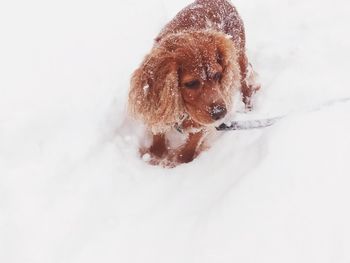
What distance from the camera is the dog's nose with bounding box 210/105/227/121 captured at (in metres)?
2.39

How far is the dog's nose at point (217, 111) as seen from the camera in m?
2.39

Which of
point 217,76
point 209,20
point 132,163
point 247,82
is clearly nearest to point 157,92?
point 217,76

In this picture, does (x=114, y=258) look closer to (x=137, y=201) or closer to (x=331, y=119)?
(x=137, y=201)

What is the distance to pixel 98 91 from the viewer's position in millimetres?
2863

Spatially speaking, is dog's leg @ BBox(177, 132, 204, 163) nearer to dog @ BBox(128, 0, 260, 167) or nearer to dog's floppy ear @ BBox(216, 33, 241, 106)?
dog @ BBox(128, 0, 260, 167)

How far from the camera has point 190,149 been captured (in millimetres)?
2887

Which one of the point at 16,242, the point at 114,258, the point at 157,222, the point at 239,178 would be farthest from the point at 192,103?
the point at 16,242

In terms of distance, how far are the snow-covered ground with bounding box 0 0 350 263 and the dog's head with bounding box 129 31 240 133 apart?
330 millimetres

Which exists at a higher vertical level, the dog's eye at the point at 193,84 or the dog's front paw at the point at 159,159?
the dog's eye at the point at 193,84

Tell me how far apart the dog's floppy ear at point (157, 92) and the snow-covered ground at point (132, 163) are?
0.97 ft

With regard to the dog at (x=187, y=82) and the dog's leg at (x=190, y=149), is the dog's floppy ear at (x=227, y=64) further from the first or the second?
the dog's leg at (x=190, y=149)

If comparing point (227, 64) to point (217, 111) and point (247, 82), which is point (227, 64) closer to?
point (217, 111)

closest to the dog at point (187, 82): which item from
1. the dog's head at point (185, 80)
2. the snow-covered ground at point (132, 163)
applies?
the dog's head at point (185, 80)

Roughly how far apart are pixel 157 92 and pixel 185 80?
0.66 feet
